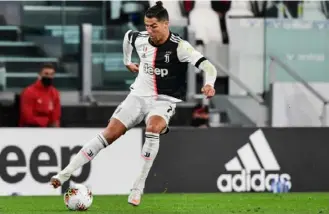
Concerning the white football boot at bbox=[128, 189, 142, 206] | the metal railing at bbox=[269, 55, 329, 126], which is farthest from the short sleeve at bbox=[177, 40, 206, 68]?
the metal railing at bbox=[269, 55, 329, 126]

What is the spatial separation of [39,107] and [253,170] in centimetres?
338

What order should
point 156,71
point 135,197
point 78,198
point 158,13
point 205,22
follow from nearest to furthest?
point 78,198, point 135,197, point 158,13, point 156,71, point 205,22

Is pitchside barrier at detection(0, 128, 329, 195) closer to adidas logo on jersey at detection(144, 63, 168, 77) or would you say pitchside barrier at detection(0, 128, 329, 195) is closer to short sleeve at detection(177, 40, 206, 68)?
adidas logo on jersey at detection(144, 63, 168, 77)

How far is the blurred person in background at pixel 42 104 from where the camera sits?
52.3 feet

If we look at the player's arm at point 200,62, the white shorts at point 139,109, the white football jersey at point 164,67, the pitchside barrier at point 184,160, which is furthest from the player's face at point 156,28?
the pitchside barrier at point 184,160

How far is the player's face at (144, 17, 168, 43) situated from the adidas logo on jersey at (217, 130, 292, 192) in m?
4.68

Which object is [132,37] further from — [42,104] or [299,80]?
[299,80]

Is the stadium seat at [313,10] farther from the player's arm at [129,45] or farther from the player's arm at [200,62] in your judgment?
the player's arm at [200,62]

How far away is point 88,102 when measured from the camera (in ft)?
57.8

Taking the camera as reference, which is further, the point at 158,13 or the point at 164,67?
the point at 164,67

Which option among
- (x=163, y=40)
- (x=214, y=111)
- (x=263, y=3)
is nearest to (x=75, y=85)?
(x=214, y=111)

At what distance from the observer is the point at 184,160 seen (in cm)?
1581

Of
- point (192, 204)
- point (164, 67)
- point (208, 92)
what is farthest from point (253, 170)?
point (208, 92)

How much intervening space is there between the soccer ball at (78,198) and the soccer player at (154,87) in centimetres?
57
